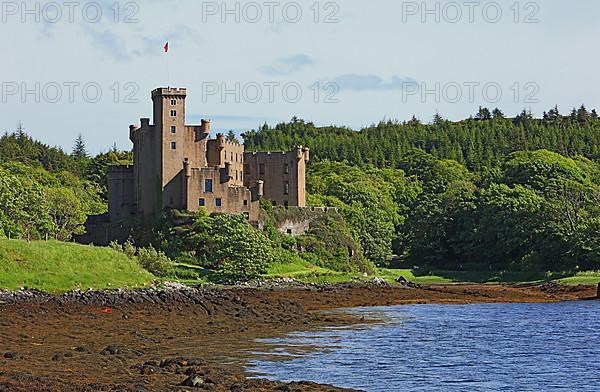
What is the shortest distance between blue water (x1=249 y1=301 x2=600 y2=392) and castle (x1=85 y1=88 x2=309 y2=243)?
31.0 metres

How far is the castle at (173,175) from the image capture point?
82875mm

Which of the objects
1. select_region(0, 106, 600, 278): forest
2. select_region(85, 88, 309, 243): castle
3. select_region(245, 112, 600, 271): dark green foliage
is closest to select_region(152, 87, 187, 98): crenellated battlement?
select_region(85, 88, 309, 243): castle

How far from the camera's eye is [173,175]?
84.0m

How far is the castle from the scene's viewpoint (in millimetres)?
82875

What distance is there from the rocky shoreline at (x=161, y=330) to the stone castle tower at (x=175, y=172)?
1466 centimetres

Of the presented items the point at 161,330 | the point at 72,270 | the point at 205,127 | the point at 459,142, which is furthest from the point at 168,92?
the point at 459,142

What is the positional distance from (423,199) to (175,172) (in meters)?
47.1

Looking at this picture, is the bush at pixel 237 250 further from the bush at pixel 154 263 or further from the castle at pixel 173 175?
the castle at pixel 173 175

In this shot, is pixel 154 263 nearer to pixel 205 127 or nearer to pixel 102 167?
pixel 205 127

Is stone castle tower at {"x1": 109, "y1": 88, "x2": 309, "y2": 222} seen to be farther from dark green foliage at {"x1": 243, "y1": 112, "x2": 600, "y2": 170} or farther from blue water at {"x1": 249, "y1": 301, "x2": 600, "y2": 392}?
dark green foliage at {"x1": 243, "y1": 112, "x2": 600, "y2": 170}

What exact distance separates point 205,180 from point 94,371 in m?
53.8

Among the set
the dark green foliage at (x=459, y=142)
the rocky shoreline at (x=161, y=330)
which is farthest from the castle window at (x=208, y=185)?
the dark green foliage at (x=459, y=142)

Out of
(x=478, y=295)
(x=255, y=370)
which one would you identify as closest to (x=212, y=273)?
(x=478, y=295)

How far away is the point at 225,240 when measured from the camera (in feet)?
243
